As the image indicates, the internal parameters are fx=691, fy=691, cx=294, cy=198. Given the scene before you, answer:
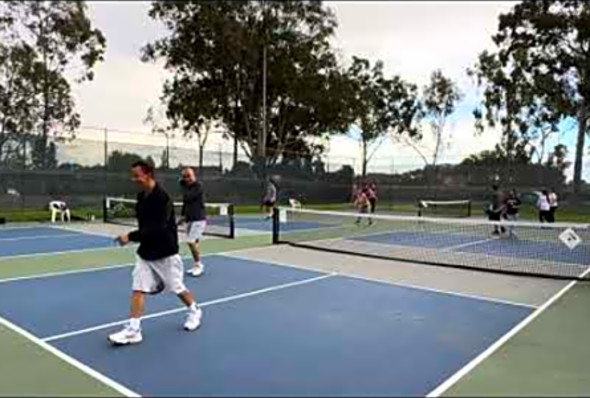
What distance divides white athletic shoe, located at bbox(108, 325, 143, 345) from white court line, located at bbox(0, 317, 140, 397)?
1.50 ft

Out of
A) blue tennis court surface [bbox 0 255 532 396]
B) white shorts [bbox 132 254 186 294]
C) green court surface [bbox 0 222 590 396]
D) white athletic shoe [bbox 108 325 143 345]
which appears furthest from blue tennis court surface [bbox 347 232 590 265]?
white athletic shoe [bbox 108 325 143 345]

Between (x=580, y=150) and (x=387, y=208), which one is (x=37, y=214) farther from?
(x=580, y=150)

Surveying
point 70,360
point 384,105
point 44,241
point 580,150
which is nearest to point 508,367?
point 70,360

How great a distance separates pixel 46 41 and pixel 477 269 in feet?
86.9

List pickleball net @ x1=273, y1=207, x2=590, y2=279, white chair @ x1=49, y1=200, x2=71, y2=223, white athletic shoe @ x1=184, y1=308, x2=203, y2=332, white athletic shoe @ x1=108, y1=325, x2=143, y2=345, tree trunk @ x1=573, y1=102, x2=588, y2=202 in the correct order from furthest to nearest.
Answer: tree trunk @ x1=573, y1=102, x2=588, y2=202
white chair @ x1=49, y1=200, x2=71, y2=223
pickleball net @ x1=273, y1=207, x2=590, y2=279
white athletic shoe @ x1=184, y1=308, x2=203, y2=332
white athletic shoe @ x1=108, y1=325, x2=143, y2=345

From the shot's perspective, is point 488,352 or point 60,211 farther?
point 60,211

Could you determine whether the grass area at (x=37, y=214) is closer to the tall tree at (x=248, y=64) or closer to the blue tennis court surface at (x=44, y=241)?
the blue tennis court surface at (x=44, y=241)

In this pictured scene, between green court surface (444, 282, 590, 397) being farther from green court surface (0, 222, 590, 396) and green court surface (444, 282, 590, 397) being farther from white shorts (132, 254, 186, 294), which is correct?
white shorts (132, 254, 186, 294)

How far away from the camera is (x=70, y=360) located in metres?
5.82

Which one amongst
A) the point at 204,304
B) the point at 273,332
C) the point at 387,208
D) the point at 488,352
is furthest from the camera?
the point at 387,208

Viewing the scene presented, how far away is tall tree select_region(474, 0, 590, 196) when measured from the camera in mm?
37000

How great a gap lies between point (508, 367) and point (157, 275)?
3235 mm

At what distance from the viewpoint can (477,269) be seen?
38.0ft

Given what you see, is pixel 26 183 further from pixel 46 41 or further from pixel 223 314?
pixel 223 314
